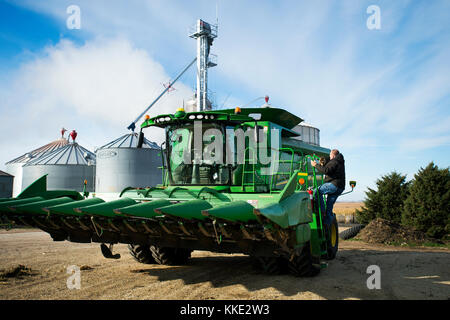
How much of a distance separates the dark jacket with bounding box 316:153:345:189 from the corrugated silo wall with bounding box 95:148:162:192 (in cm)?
2078

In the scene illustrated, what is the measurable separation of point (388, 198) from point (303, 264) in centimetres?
1183

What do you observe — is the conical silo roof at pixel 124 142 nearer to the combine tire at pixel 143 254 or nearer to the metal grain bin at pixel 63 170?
the metal grain bin at pixel 63 170

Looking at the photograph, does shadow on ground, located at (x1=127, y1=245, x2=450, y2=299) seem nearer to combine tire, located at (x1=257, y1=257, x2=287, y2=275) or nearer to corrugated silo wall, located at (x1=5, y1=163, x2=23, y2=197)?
combine tire, located at (x1=257, y1=257, x2=287, y2=275)

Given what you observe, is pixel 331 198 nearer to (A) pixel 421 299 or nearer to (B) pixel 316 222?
(B) pixel 316 222

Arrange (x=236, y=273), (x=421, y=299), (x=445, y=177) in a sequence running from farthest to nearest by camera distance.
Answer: (x=445, y=177)
(x=236, y=273)
(x=421, y=299)

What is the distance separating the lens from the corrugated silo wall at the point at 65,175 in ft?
94.8

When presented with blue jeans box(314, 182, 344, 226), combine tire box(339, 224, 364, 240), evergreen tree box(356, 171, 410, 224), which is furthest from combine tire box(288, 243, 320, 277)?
evergreen tree box(356, 171, 410, 224)

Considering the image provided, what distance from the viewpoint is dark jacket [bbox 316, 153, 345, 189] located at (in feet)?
23.2

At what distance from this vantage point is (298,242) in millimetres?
4902

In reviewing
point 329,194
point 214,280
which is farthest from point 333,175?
point 214,280

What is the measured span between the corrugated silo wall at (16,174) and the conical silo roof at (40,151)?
0.85 m
